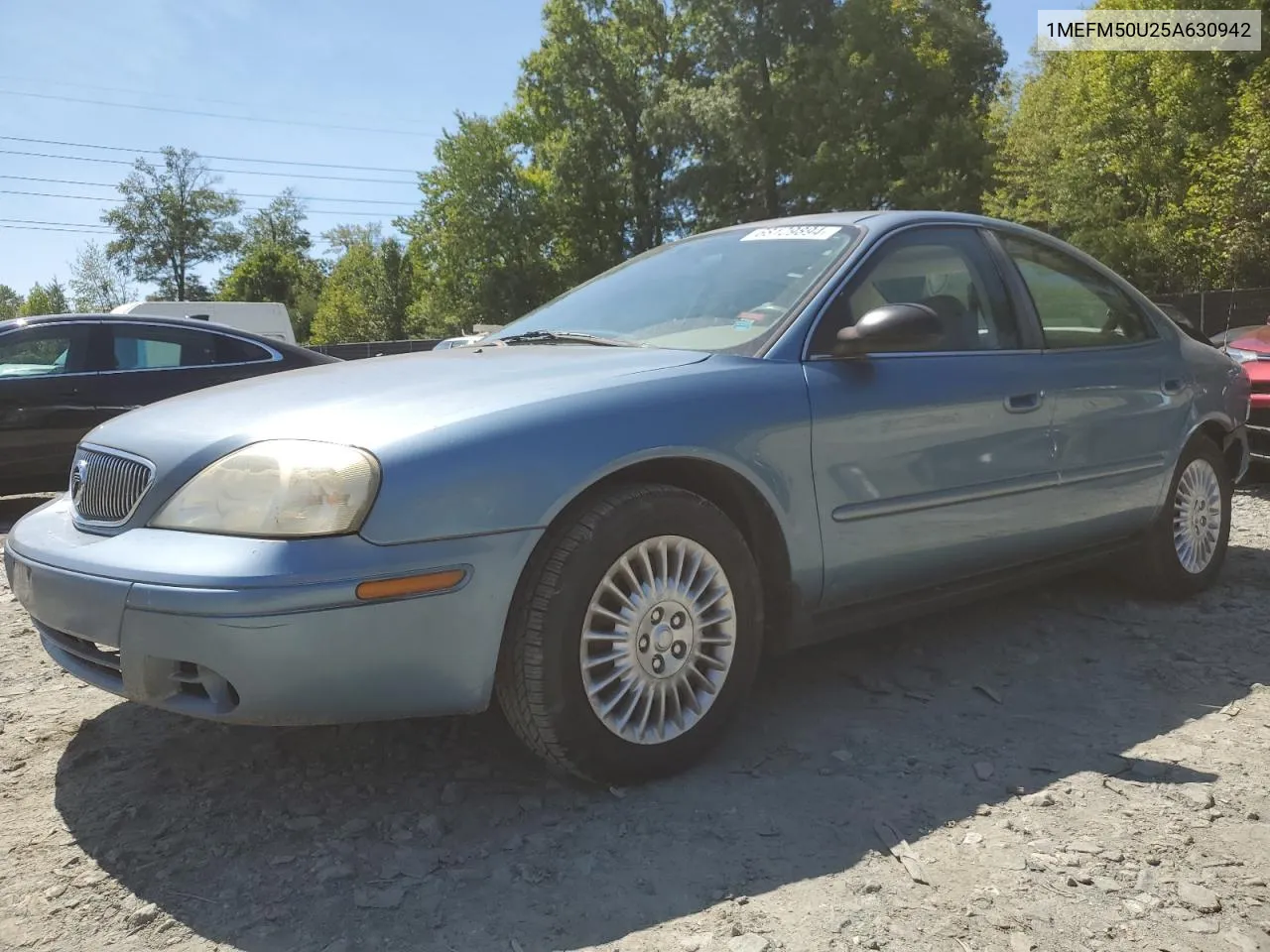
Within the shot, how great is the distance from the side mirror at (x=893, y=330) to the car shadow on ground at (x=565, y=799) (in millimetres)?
1081

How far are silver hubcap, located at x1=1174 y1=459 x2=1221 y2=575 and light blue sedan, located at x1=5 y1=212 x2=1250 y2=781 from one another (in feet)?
1.79

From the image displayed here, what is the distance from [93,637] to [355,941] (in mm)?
919

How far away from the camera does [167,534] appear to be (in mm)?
2334

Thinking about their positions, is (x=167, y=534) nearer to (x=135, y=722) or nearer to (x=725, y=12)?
(x=135, y=722)

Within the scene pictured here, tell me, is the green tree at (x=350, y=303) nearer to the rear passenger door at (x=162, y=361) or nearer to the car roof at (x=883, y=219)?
the rear passenger door at (x=162, y=361)

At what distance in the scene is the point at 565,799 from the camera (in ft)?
8.39

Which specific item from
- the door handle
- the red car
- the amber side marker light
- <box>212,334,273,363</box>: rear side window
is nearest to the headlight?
the amber side marker light

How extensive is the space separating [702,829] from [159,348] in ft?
20.6

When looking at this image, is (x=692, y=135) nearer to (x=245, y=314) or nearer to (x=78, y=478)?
(x=245, y=314)

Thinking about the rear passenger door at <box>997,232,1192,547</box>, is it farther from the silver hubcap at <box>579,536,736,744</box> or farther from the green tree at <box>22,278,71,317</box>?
the green tree at <box>22,278,71,317</box>

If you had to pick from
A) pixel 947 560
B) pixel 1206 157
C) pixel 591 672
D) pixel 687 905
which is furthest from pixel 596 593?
pixel 1206 157

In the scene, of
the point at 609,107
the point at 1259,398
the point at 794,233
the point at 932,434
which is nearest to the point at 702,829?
the point at 932,434

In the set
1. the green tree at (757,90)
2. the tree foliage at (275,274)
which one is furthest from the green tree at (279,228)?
the green tree at (757,90)

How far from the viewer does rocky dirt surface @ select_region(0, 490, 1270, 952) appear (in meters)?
2.04
